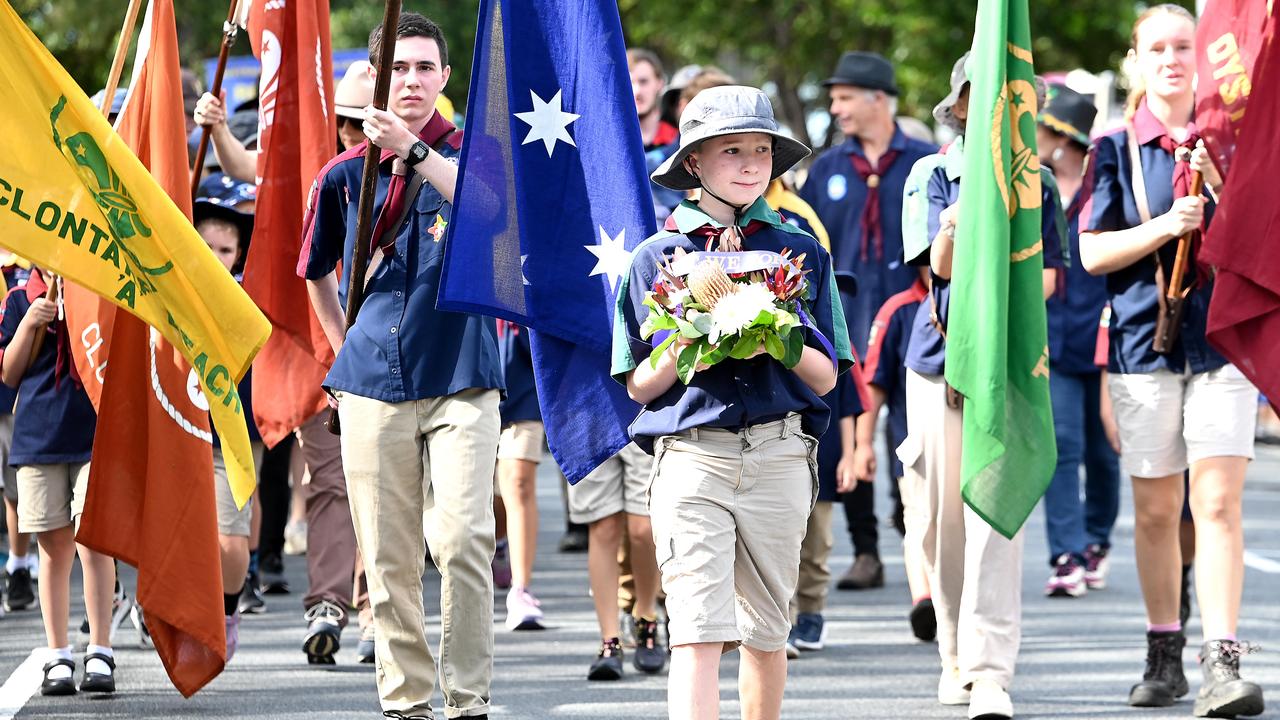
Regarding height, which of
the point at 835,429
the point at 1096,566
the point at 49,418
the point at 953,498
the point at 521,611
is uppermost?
the point at 49,418

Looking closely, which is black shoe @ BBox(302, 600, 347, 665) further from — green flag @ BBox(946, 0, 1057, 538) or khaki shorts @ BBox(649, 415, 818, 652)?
green flag @ BBox(946, 0, 1057, 538)

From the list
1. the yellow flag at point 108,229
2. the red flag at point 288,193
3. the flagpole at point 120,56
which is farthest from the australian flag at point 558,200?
the flagpole at point 120,56

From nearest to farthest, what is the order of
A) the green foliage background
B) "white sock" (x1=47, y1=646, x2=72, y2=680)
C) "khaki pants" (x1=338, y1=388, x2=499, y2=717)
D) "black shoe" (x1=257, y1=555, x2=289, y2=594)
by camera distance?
"khaki pants" (x1=338, y1=388, x2=499, y2=717) → "white sock" (x1=47, y1=646, x2=72, y2=680) → "black shoe" (x1=257, y1=555, x2=289, y2=594) → the green foliage background

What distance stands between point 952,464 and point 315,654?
9.44 ft

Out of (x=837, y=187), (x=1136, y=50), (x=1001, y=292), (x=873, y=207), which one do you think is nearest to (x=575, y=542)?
(x=837, y=187)

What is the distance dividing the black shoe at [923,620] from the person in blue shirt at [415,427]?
9.45 ft

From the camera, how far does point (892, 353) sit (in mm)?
9984

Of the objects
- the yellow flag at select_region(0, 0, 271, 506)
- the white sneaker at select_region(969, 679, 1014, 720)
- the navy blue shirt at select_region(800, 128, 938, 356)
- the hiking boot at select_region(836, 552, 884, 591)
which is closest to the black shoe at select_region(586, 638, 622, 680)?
the white sneaker at select_region(969, 679, 1014, 720)

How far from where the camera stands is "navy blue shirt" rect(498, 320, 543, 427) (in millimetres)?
9867

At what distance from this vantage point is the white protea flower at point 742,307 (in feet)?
18.8

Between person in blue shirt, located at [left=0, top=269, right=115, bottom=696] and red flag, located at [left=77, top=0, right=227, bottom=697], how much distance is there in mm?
898

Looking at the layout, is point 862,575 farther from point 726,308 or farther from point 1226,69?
point 726,308

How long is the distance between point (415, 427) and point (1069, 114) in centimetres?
642

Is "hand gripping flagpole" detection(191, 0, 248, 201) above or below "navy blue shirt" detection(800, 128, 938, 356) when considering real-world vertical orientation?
above
